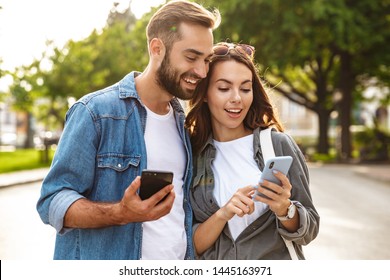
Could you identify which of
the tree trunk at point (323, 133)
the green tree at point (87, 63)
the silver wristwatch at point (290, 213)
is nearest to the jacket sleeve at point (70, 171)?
the silver wristwatch at point (290, 213)

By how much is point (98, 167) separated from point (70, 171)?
5.6 inches

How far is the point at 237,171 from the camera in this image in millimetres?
2760

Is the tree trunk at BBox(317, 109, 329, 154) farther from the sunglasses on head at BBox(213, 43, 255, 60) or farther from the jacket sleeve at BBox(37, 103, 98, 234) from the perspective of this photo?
the jacket sleeve at BBox(37, 103, 98, 234)

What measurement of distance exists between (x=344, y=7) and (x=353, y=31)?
2.69 feet

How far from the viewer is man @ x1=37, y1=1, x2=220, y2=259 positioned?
227 cm

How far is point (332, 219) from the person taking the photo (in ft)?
29.1

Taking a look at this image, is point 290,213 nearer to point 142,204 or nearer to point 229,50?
point 142,204

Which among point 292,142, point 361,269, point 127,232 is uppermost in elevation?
point 292,142

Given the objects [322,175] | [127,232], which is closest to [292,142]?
[127,232]

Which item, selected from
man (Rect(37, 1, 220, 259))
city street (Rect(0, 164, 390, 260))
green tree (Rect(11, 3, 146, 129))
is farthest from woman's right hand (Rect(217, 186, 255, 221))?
green tree (Rect(11, 3, 146, 129))

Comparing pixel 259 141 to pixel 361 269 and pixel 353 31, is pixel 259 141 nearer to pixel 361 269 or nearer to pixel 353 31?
pixel 361 269

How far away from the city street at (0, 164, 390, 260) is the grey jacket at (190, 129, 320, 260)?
1150 millimetres

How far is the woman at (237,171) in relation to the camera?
8.59 ft

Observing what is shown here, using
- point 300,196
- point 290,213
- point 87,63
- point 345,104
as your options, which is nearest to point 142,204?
point 290,213
